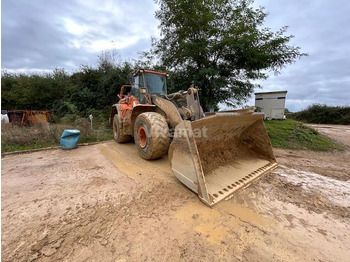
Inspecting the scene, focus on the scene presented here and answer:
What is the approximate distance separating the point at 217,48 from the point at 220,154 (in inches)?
248

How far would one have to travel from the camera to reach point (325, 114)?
20.0 meters

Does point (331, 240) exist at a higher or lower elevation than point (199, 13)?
lower

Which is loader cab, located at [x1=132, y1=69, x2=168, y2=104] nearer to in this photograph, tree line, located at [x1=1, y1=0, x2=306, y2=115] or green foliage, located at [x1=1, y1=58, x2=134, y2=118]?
tree line, located at [x1=1, y1=0, x2=306, y2=115]

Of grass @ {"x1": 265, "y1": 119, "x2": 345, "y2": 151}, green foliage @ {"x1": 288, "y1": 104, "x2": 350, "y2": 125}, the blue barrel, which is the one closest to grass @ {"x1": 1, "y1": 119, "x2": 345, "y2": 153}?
grass @ {"x1": 265, "y1": 119, "x2": 345, "y2": 151}

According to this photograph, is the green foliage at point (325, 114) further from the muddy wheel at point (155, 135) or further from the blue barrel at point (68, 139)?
the blue barrel at point (68, 139)

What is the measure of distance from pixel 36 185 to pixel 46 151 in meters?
3.04

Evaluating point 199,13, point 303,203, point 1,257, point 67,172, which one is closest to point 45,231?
point 1,257

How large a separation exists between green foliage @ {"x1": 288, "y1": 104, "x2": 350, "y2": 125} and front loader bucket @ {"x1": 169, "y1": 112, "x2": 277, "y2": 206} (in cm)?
2110

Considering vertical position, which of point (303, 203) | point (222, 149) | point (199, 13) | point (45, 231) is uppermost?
point (199, 13)

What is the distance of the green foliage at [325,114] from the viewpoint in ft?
60.6

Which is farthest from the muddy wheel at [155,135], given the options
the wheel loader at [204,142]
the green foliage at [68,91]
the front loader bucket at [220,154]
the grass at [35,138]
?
the green foliage at [68,91]

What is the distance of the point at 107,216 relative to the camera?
204 cm

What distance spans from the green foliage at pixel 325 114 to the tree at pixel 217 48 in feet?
54.0

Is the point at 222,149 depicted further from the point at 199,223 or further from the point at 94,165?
the point at 94,165
